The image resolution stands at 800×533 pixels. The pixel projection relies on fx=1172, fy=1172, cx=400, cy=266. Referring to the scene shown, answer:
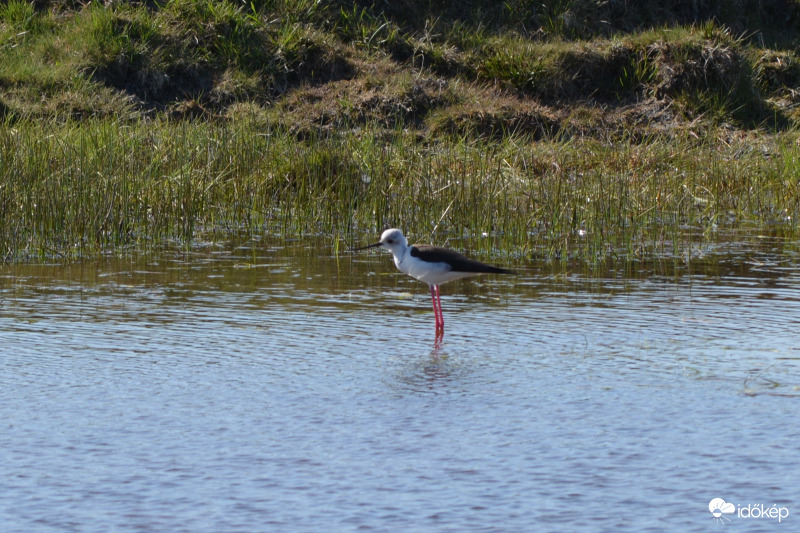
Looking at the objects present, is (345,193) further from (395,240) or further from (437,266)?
(437,266)

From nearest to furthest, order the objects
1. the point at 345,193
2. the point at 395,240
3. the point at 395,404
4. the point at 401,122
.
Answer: the point at 395,404
the point at 395,240
the point at 345,193
the point at 401,122

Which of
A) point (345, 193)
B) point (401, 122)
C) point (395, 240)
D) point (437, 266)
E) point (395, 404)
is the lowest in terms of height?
point (395, 404)

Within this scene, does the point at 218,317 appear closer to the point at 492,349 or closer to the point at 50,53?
the point at 492,349

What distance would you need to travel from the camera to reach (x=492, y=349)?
20.0ft

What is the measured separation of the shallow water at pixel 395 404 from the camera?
12.7 ft

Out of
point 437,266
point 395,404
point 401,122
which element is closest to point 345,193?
point 401,122

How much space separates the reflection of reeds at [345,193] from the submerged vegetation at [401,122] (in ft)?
0.11

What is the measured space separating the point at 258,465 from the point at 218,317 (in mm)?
2765

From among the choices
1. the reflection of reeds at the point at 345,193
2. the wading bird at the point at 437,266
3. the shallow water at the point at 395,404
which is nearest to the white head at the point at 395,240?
the wading bird at the point at 437,266

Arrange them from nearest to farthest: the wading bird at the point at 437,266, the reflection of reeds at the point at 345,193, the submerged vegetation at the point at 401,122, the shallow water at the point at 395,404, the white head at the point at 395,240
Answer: the shallow water at the point at 395,404, the wading bird at the point at 437,266, the white head at the point at 395,240, the reflection of reeds at the point at 345,193, the submerged vegetation at the point at 401,122

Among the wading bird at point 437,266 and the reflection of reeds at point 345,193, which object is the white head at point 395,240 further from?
the reflection of reeds at point 345,193

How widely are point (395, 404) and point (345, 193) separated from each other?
6.07 meters

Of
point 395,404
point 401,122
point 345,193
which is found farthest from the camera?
point 401,122

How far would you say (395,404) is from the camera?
5.02m
